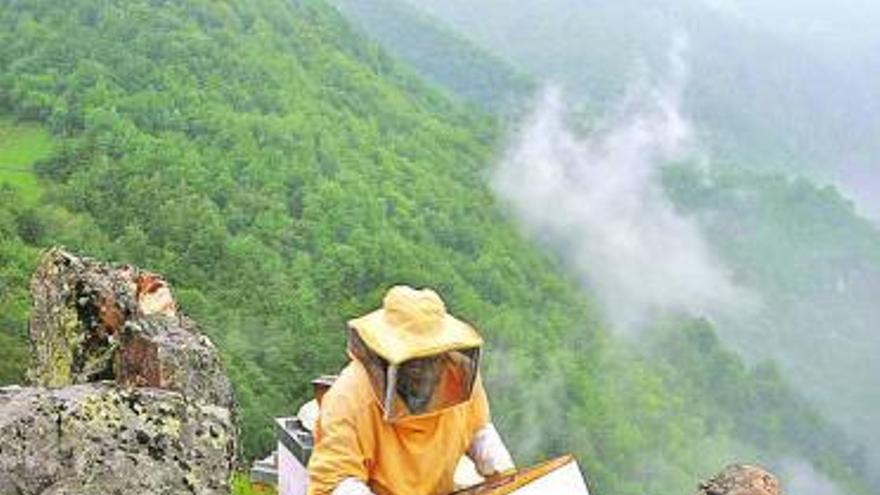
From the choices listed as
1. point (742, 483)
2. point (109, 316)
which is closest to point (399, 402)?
point (742, 483)

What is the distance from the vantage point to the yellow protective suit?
693cm

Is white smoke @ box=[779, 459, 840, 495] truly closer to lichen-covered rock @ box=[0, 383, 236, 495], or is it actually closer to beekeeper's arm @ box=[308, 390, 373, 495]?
beekeeper's arm @ box=[308, 390, 373, 495]

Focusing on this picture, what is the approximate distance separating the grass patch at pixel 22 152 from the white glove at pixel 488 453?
198 ft

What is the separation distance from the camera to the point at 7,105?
8238cm

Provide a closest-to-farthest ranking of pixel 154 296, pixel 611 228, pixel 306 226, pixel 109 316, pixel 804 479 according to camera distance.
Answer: pixel 109 316
pixel 154 296
pixel 306 226
pixel 804 479
pixel 611 228

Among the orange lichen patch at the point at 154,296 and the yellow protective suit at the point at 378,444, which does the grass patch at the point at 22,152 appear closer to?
the orange lichen patch at the point at 154,296

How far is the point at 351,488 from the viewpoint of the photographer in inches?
267

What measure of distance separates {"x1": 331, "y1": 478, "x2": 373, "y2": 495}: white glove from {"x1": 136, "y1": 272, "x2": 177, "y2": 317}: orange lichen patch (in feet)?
13.4

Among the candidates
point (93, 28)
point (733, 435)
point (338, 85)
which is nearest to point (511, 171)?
point (338, 85)

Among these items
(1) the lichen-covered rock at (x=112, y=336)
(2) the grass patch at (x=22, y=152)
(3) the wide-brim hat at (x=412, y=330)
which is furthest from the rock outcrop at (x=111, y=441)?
(2) the grass patch at (x=22, y=152)

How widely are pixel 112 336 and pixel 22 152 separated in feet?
227

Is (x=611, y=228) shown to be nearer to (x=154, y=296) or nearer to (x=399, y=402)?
(x=154, y=296)

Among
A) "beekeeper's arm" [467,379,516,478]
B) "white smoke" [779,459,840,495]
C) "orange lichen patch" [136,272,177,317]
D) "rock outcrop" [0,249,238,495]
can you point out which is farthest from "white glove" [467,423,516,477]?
"white smoke" [779,459,840,495]

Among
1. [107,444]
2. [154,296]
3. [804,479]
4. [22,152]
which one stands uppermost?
[804,479]
